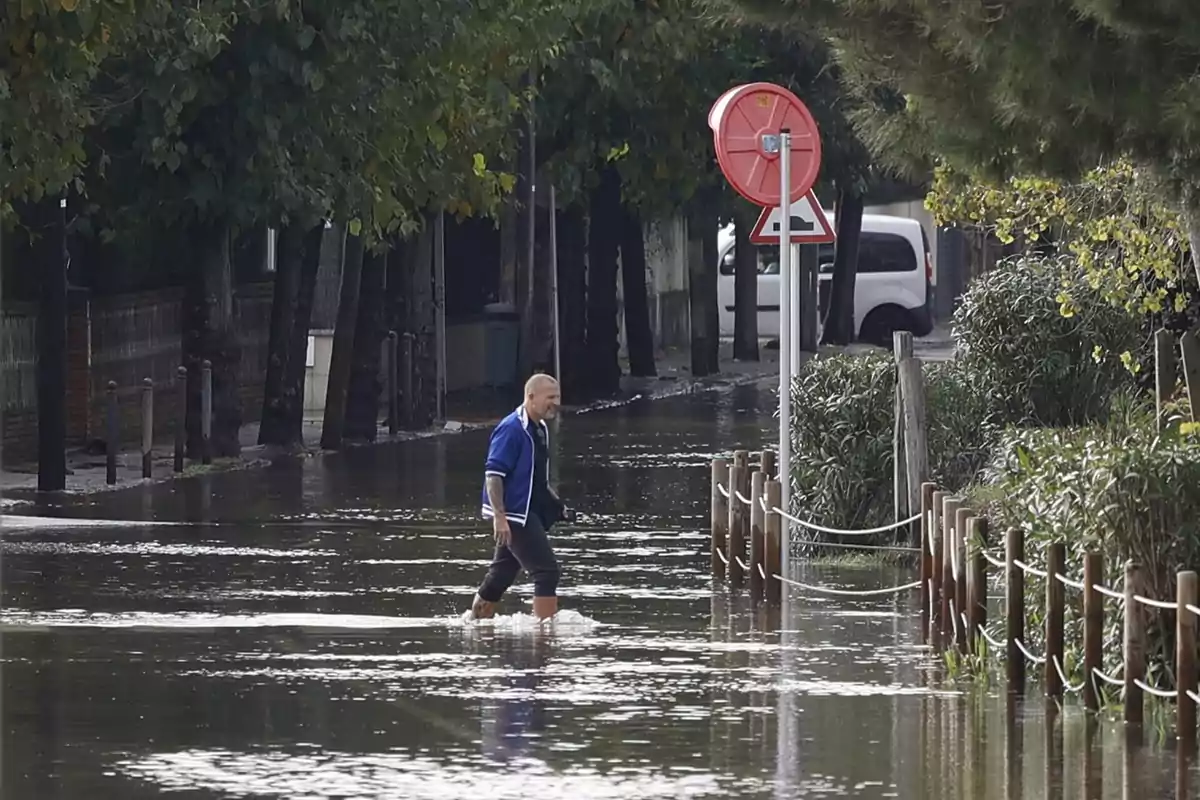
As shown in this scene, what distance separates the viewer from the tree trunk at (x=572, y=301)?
37344mm

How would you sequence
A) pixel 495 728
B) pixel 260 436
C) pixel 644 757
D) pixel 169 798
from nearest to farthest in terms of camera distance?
pixel 169 798, pixel 644 757, pixel 495 728, pixel 260 436

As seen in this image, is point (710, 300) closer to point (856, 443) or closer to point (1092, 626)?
point (856, 443)

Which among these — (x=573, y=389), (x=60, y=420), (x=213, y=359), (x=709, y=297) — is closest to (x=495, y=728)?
(x=60, y=420)

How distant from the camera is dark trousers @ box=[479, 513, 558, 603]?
14172 millimetres

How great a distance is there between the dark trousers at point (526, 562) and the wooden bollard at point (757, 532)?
6.22 feet

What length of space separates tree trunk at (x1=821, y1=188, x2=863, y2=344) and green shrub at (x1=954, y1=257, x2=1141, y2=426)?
28290mm

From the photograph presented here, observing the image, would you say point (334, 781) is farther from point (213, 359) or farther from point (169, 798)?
point (213, 359)

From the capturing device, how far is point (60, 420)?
909 inches

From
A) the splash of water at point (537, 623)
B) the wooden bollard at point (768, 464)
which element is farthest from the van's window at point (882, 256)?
the splash of water at point (537, 623)

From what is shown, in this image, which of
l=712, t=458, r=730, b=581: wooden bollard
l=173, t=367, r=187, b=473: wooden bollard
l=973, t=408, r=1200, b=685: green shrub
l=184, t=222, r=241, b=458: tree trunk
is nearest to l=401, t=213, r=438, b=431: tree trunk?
l=173, t=367, r=187, b=473: wooden bollard

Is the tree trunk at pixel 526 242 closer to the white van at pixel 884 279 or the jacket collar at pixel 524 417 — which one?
the white van at pixel 884 279

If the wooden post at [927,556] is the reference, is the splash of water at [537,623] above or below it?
below

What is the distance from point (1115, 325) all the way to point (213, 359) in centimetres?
1000

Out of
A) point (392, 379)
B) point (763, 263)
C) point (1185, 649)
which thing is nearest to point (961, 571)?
point (1185, 649)
